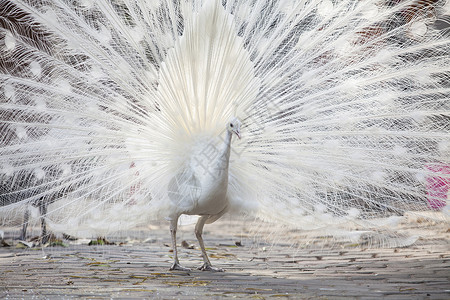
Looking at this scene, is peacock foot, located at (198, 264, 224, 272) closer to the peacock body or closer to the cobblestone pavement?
the cobblestone pavement

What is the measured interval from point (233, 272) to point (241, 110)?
1.42 metres

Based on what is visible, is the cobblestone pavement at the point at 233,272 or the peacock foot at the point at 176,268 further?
the peacock foot at the point at 176,268

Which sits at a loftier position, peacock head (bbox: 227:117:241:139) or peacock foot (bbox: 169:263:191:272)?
peacock head (bbox: 227:117:241:139)

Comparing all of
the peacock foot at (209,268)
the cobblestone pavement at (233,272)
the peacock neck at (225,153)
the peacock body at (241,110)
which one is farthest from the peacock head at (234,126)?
the peacock foot at (209,268)

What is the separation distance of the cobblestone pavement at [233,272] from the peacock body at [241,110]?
17.1 inches

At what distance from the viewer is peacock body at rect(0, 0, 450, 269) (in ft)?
16.2

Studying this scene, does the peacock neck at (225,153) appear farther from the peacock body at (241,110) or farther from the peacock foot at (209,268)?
the peacock foot at (209,268)

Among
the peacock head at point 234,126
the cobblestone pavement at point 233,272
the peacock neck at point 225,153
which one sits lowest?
the cobblestone pavement at point 233,272

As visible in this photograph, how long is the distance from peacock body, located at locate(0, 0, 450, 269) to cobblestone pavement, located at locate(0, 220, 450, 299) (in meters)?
0.43

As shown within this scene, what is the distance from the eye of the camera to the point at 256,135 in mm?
5051

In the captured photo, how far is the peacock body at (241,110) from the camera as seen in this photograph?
493cm

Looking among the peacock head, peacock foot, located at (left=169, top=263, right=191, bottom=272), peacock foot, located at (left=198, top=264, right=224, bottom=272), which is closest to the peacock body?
peacock foot, located at (left=169, top=263, right=191, bottom=272)

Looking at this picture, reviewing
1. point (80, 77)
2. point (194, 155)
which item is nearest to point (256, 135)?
point (194, 155)

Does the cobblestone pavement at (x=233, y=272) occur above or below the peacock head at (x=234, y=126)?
below
